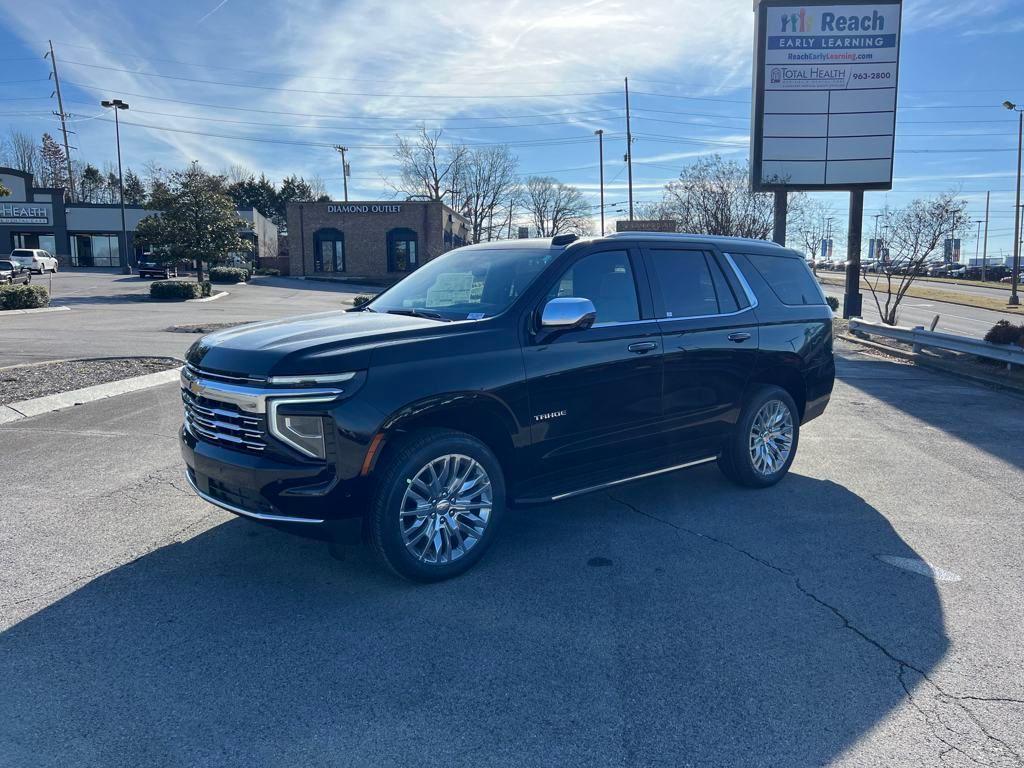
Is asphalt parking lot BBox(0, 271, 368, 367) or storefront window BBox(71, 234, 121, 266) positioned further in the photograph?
storefront window BBox(71, 234, 121, 266)

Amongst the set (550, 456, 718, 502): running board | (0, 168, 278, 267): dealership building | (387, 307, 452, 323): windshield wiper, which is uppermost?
(0, 168, 278, 267): dealership building

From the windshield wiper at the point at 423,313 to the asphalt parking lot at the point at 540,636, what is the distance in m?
1.51

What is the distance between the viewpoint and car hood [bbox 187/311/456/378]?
3.93 meters

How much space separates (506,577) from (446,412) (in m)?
1.04

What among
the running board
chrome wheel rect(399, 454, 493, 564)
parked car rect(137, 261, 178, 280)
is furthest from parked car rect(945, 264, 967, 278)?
chrome wheel rect(399, 454, 493, 564)

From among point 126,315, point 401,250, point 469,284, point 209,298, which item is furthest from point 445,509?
point 401,250

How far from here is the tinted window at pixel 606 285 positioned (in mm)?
5023

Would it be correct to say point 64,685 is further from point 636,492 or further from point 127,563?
point 636,492

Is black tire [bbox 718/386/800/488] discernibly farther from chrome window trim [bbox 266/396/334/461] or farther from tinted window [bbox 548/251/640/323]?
chrome window trim [bbox 266/396/334/461]

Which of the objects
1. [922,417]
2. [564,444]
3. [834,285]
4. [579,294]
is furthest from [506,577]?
[834,285]

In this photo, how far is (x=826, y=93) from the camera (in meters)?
21.8

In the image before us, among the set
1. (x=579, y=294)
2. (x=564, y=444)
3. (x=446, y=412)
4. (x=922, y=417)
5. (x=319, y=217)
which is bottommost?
(x=922, y=417)

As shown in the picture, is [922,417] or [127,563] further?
[922,417]

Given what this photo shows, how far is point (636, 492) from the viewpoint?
20.3 feet
